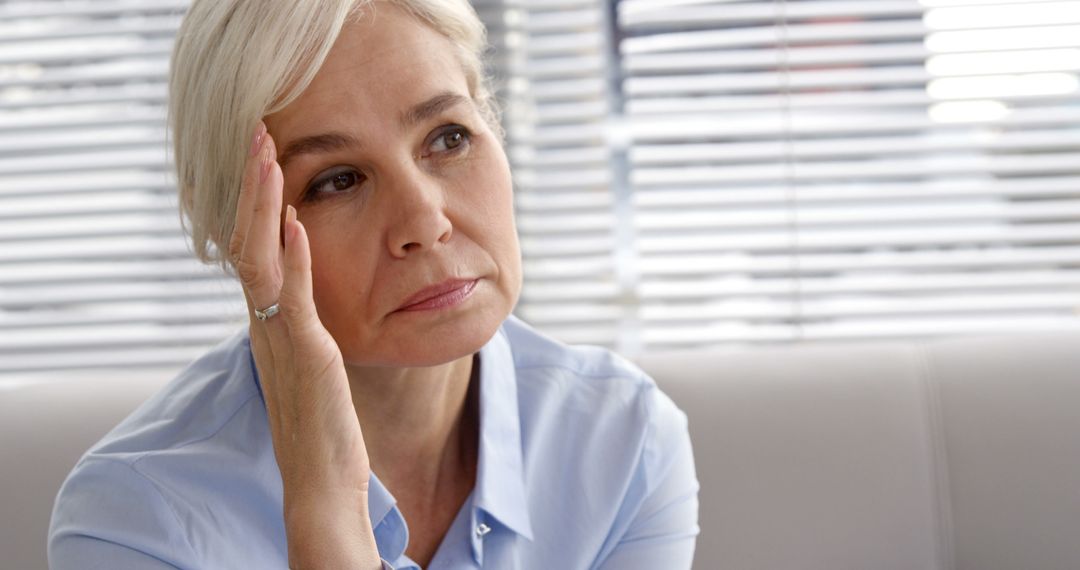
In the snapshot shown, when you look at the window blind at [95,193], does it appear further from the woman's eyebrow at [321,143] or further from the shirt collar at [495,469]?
the woman's eyebrow at [321,143]

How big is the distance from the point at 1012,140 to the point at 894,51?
291 millimetres

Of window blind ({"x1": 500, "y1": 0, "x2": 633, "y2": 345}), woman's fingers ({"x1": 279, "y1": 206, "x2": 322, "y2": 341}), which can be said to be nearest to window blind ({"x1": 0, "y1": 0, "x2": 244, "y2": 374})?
window blind ({"x1": 500, "y1": 0, "x2": 633, "y2": 345})

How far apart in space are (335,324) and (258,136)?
0.22 m

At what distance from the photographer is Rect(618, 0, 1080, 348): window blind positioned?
7.27 ft

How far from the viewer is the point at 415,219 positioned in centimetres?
119

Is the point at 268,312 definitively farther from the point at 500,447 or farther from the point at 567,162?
the point at 567,162

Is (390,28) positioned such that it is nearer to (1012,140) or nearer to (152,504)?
(152,504)

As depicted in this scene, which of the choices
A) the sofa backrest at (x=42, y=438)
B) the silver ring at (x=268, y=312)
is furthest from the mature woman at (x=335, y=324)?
the sofa backrest at (x=42, y=438)

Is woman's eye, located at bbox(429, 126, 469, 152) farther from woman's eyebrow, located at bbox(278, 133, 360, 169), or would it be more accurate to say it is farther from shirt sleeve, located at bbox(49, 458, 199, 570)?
shirt sleeve, located at bbox(49, 458, 199, 570)

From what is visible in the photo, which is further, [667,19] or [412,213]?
[667,19]

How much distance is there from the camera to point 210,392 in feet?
4.37

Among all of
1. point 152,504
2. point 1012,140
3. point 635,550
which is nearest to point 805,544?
point 635,550

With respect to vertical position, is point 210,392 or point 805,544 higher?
point 210,392

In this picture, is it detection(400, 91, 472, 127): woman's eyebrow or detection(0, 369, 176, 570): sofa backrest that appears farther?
detection(0, 369, 176, 570): sofa backrest
